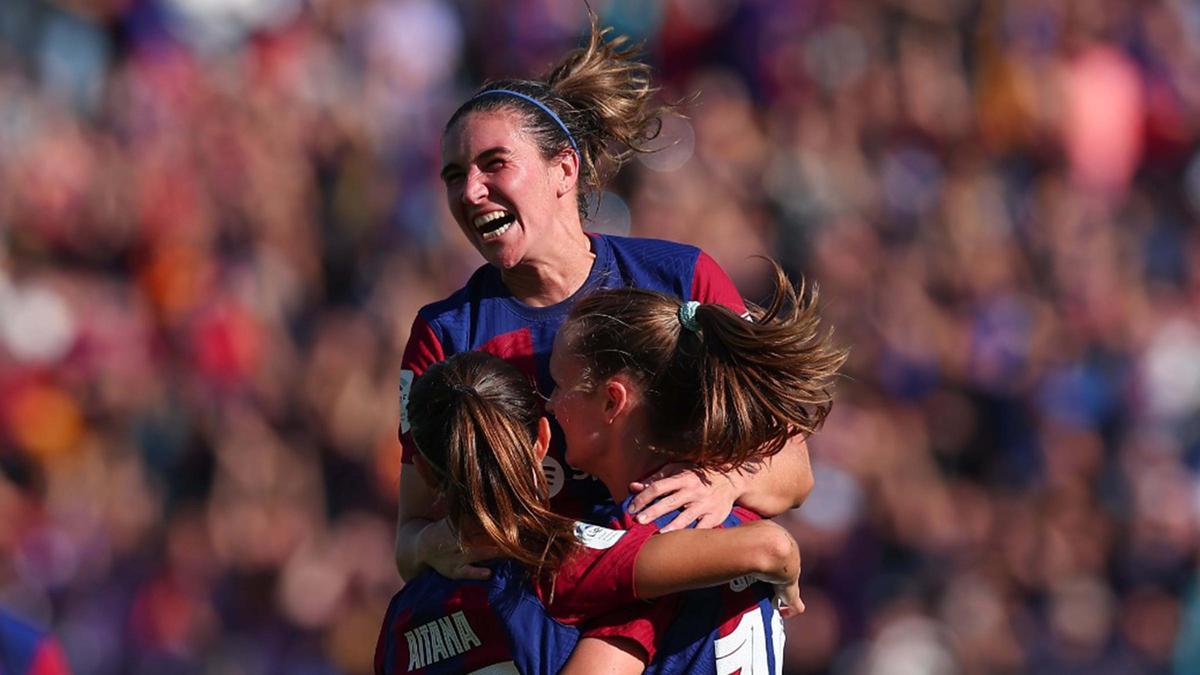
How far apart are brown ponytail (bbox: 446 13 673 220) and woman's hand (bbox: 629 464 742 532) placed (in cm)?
87

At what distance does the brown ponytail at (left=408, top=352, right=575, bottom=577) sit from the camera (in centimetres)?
339

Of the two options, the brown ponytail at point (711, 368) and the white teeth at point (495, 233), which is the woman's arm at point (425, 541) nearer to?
the brown ponytail at point (711, 368)

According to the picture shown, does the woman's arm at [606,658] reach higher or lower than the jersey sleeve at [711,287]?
lower

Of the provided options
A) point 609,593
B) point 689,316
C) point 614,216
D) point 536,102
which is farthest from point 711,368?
point 614,216

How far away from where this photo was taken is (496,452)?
3.39m

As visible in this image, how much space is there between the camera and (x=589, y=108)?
421cm

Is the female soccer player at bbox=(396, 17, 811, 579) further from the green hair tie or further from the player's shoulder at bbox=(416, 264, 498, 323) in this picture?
the green hair tie

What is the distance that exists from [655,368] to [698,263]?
508 mm

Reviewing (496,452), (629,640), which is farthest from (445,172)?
(629,640)

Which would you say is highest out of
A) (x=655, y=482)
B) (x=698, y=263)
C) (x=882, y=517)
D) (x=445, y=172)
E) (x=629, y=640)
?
(x=445, y=172)

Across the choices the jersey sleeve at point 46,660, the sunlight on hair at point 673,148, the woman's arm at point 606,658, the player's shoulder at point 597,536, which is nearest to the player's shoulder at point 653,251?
the player's shoulder at point 597,536

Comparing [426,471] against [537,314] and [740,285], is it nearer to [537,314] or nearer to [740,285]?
[537,314]

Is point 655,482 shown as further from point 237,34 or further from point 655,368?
point 237,34

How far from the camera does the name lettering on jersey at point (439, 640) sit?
11.4 ft
